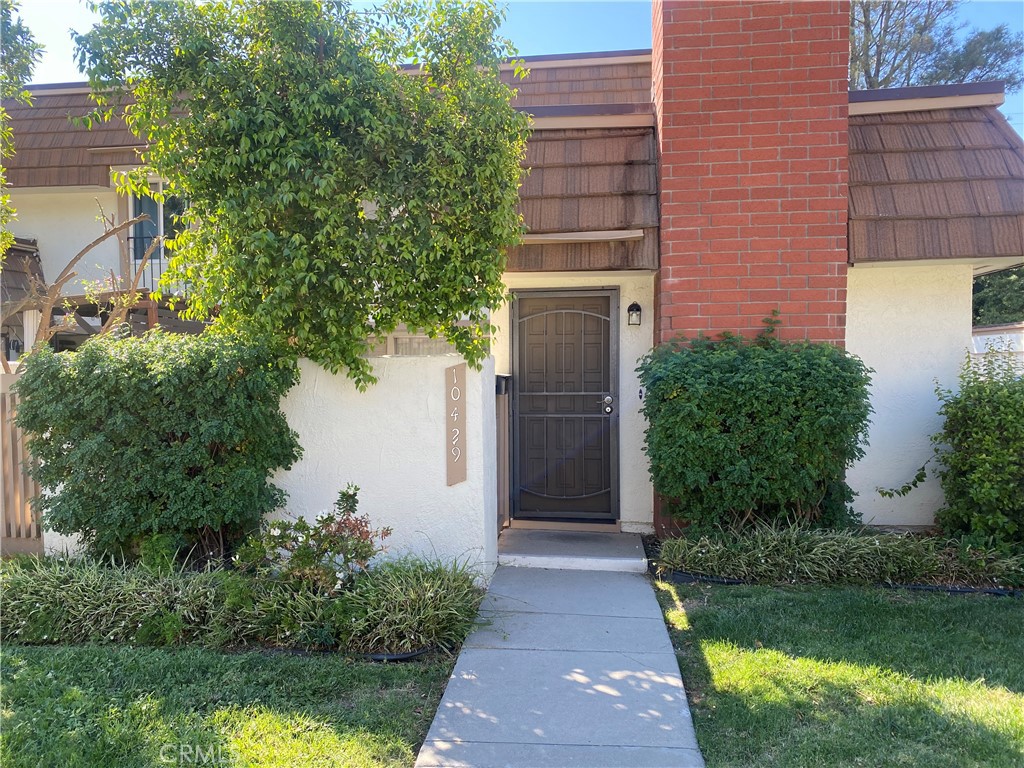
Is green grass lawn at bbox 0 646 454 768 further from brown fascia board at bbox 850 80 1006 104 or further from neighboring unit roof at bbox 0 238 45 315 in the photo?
neighboring unit roof at bbox 0 238 45 315

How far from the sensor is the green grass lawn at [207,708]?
2778 mm

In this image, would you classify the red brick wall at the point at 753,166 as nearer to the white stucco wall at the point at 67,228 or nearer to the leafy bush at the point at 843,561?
the leafy bush at the point at 843,561

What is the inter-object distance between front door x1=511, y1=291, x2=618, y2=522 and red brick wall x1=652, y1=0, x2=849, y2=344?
95 centimetres

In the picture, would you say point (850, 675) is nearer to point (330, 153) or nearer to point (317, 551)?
point (317, 551)

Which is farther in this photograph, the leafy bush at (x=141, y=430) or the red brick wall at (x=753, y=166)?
the red brick wall at (x=753, y=166)

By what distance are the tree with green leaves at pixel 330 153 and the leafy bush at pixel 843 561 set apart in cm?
233

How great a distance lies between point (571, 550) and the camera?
5.51 metres

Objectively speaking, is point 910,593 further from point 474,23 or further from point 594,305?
point 474,23

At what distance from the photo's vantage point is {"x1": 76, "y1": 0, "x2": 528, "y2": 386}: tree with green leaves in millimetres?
4293

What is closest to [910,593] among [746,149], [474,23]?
[746,149]

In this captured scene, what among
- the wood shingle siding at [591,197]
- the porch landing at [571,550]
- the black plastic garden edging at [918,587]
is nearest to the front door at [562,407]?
the porch landing at [571,550]

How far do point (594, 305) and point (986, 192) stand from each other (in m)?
3.32

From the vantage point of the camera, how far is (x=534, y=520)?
21.0 feet

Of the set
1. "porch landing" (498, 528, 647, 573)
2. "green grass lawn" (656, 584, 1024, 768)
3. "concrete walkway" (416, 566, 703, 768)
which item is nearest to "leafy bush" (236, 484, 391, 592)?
"concrete walkway" (416, 566, 703, 768)
